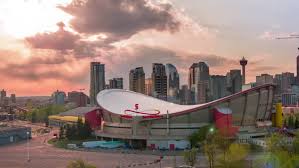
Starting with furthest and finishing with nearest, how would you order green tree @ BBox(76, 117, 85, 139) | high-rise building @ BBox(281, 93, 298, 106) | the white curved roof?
high-rise building @ BBox(281, 93, 298, 106) → green tree @ BBox(76, 117, 85, 139) → the white curved roof

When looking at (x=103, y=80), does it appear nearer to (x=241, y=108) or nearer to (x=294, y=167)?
(x=241, y=108)

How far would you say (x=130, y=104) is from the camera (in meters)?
83.1

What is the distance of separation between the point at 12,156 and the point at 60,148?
9.19 meters

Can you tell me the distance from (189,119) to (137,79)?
3987 inches

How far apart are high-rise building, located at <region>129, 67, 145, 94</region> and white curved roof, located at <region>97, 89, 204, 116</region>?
79.0m

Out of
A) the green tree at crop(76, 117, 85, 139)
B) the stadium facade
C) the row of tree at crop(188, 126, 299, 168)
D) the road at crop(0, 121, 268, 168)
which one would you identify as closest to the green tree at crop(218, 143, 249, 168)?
the row of tree at crop(188, 126, 299, 168)

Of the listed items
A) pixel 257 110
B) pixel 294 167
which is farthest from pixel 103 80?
pixel 294 167

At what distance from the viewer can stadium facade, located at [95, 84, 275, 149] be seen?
68375mm

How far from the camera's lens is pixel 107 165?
4891cm

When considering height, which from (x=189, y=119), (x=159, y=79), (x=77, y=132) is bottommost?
(x=77, y=132)

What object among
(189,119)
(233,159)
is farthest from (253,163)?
(189,119)

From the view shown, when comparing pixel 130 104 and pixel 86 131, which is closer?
pixel 86 131

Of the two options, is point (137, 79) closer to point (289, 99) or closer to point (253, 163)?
point (289, 99)

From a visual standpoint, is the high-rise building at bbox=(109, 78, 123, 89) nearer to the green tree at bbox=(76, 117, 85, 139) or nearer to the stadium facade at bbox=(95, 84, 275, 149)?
the green tree at bbox=(76, 117, 85, 139)
